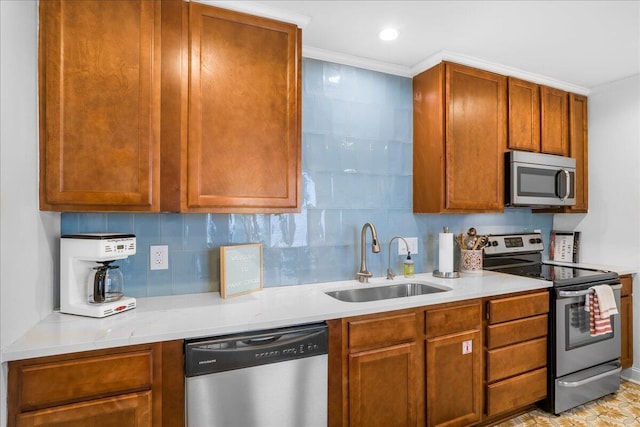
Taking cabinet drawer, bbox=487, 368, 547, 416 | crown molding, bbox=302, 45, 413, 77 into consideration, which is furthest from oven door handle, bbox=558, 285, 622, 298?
crown molding, bbox=302, 45, 413, 77

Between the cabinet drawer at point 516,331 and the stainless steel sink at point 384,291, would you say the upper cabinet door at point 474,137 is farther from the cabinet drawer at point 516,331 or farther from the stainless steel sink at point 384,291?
the cabinet drawer at point 516,331

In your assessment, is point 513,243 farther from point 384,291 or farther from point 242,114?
point 242,114

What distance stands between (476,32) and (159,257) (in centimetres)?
220

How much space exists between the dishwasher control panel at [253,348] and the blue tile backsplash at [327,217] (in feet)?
2.10

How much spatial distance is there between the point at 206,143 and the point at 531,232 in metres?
2.92

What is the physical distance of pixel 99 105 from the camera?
149 centimetres

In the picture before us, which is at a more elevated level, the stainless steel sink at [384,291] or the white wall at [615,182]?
the white wall at [615,182]

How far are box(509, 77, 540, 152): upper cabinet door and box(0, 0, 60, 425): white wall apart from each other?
281 centimetres

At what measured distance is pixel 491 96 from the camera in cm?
249

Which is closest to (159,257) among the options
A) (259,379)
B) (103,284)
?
(103,284)

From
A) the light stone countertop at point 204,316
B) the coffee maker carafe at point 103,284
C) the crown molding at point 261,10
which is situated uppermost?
the crown molding at point 261,10

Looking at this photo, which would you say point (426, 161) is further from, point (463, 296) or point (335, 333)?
point (335, 333)

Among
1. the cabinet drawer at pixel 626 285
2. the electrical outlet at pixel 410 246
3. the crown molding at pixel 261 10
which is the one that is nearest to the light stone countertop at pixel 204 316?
the electrical outlet at pixel 410 246

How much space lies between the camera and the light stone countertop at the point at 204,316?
1.24m
